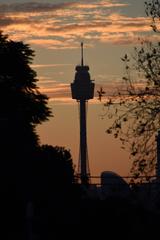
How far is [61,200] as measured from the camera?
76562 millimetres

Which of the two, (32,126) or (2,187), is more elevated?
(32,126)

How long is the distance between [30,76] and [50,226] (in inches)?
1142

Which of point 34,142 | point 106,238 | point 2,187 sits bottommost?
point 106,238

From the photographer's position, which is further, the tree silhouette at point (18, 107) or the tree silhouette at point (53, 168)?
the tree silhouette at point (53, 168)

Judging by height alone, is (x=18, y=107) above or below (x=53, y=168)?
above

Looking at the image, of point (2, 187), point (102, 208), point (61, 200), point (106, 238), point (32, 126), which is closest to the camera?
point (106, 238)

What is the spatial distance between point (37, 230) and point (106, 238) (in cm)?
805

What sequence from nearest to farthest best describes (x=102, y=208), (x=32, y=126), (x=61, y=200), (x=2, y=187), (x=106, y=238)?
(x=106, y=238) < (x=102, y=208) < (x=2, y=187) < (x=61, y=200) < (x=32, y=126)

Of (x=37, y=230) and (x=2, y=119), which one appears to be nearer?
(x=37, y=230)

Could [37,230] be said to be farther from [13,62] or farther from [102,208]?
[13,62]

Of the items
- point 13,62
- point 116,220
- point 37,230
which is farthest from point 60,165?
point 116,220

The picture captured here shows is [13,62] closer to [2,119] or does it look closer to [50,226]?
[2,119]

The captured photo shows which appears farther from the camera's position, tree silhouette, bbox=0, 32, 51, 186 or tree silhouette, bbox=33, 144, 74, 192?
tree silhouette, bbox=33, 144, 74, 192

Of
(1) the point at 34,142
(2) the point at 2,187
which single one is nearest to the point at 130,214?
(2) the point at 2,187
